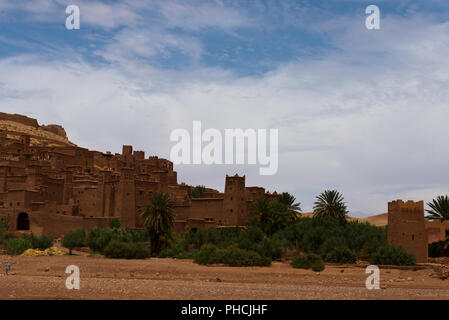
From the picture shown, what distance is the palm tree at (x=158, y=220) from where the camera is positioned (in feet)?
140

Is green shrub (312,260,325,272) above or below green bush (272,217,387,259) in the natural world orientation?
below

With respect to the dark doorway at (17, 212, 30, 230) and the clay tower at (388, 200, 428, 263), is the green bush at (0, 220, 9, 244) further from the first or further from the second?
the clay tower at (388, 200, 428, 263)

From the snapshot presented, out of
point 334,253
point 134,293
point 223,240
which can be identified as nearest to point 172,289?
point 134,293

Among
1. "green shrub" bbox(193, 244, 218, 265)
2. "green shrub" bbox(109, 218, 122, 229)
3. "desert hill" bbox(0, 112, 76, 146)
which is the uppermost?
"desert hill" bbox(0, 112, 76, 146)

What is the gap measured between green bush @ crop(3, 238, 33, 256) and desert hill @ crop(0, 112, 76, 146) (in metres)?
45.5

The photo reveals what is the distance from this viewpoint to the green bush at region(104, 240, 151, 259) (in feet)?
130

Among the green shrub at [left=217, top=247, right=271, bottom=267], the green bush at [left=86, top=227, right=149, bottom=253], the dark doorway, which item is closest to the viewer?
the green shrub at [left=217, top=247, right=271, bottom=267]

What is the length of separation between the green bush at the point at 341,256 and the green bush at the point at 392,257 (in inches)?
51.4

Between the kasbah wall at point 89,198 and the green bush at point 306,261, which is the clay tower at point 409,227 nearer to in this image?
the green bush at point 306,261

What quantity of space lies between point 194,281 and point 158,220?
12.3 metres

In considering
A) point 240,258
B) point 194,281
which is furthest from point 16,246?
point 194,281

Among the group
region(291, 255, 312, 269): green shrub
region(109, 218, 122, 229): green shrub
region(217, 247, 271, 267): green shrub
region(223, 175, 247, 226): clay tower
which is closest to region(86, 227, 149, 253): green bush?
region(109, 218, 122, 229): green shrub

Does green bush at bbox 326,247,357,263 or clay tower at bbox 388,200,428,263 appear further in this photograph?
green bush at bbox 326,247,357,263

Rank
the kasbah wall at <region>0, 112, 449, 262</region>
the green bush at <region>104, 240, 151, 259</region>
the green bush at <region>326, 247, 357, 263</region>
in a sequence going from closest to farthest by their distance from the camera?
the green bush at <region>326, 247, 357, 263</region> → the green bush at <region>104, 240, 151, 259</region> → the kasbah wall at <region>0, 112, 449, 262</region>
